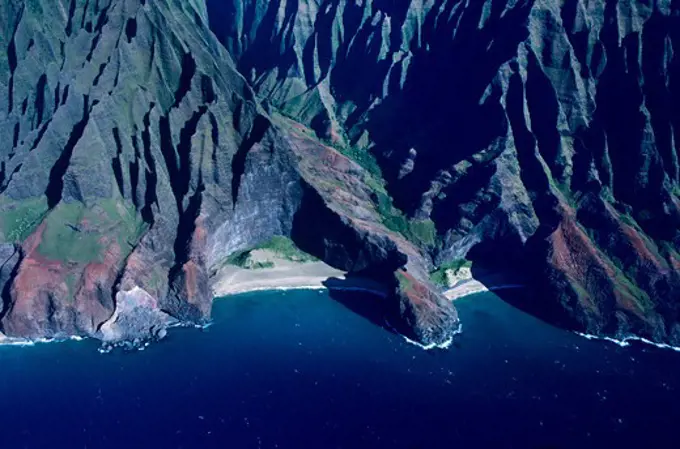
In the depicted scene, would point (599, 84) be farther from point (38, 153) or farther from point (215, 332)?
point (38, 153)

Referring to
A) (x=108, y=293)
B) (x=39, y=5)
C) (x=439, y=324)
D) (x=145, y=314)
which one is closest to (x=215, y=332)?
(x=145, y=314)

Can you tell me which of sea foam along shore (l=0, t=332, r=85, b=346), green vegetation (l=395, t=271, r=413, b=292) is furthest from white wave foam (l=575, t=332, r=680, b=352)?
sea foam along shore (l=0, t=332, r=85, b=346)

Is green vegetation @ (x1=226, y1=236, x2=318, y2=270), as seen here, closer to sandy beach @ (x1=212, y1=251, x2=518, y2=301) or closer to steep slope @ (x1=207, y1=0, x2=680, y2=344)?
sandy beach @ (x1=212, y1=251, x2=518, y2=301)

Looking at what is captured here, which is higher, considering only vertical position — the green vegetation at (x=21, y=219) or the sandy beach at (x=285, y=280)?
the green vegetation at (x=21, y=219)

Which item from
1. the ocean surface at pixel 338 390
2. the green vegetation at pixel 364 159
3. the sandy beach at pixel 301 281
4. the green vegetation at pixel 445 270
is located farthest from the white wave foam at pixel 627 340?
the green vegetation at pixel 364 159

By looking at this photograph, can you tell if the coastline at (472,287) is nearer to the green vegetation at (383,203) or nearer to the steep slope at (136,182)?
the steep slope at (136,182)

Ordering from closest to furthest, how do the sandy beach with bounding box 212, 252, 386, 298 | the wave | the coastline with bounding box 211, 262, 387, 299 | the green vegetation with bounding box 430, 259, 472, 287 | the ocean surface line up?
the ocean surface < the wave < the coastline with bounding box 211, 262, 387, 299 < the sandy beach with bounding box 212, 252, 386, 298 < the green vegetation with bounding box 430, 259, 472, 287

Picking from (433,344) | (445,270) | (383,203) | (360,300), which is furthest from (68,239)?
(445,270)
